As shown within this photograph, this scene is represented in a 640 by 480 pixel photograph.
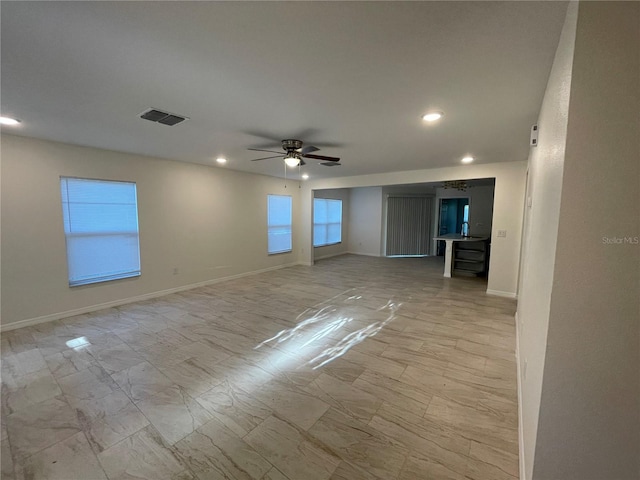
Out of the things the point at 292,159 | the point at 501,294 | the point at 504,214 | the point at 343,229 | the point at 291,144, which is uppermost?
the point at 291,144

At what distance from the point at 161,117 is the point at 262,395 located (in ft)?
9.06

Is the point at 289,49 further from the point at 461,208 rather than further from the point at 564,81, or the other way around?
the point at 461,208

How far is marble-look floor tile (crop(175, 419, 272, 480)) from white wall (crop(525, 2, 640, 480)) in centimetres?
154

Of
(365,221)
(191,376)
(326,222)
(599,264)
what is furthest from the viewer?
(365,221)

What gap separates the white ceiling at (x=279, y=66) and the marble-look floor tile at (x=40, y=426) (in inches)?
95.2

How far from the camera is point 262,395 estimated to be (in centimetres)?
210

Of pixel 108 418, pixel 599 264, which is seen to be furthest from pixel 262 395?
pixel 599 264

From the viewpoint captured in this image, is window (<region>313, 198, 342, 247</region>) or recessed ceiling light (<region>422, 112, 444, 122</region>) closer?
recessed ceiling light (<region>422, 112, 444, 122</region>)

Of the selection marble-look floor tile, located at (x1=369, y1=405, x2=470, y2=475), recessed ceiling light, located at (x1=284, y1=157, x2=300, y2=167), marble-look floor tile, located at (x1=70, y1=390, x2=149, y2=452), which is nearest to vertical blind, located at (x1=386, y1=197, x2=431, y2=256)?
recessed ceiling light, located at (x1=284, y1=157, x2=300, y2=167)

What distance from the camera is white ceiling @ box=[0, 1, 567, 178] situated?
124cm

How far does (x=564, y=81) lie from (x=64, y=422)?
11.6 ft

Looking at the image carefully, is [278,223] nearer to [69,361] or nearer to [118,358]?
[118,358]

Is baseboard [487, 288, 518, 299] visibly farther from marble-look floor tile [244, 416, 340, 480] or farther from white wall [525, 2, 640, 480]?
marble-look floor tile [244, 416, 340, 480]

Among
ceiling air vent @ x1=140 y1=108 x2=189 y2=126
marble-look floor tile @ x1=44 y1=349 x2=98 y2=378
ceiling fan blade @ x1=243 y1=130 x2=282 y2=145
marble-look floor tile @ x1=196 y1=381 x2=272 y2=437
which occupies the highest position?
ceiling fan blade @ x1=243 y1=130 x2=282 y2=145
